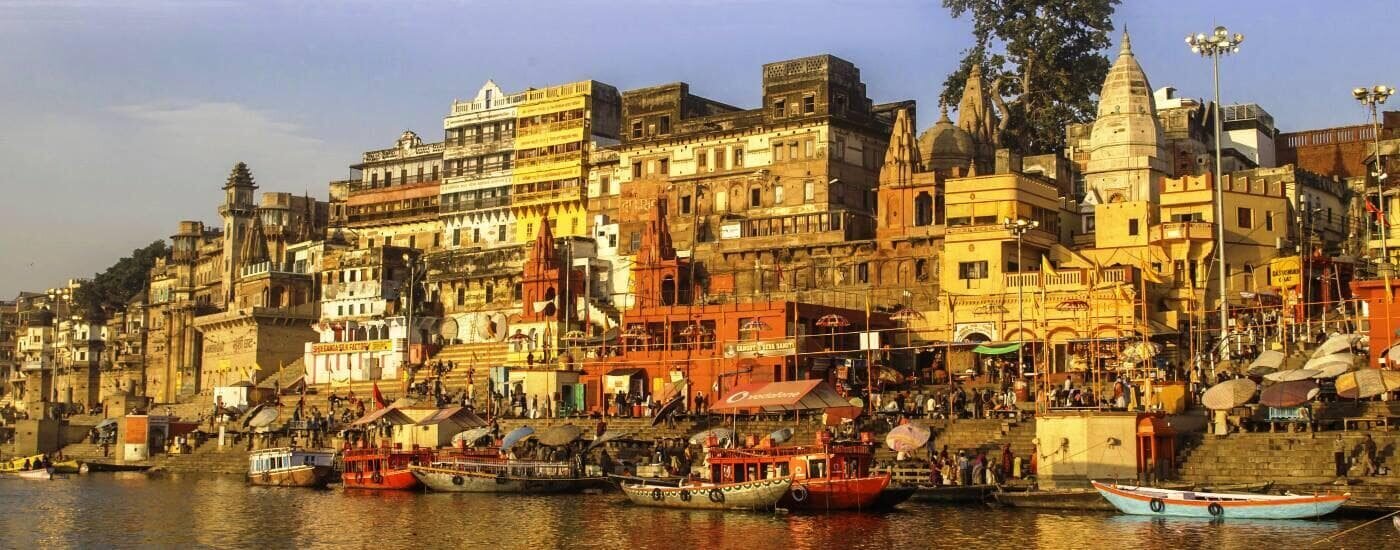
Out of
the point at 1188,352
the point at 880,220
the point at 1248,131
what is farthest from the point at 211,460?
the point at 1248,131

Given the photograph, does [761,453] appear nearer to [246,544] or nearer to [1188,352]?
[246,544]

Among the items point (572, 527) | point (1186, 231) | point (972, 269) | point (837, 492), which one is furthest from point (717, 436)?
point (1186, 231)

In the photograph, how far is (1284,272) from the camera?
187 ft

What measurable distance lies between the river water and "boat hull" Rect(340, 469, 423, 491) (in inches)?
29.3

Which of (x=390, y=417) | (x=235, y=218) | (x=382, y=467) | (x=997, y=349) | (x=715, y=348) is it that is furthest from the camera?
(x=235, y=218)

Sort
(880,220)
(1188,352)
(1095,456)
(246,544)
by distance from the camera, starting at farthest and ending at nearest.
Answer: (880,220), (1188,352), (1095,456), (246,544)

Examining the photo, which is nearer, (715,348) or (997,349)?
(997,349)

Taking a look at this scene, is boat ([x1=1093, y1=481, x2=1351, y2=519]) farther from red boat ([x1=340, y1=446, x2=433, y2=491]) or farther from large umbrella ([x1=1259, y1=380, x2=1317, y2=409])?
red boat ([x1=340, y1=446, x2=433, y2=491])

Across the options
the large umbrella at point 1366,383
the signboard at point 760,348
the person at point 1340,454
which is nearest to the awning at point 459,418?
the signboard at point 760,348

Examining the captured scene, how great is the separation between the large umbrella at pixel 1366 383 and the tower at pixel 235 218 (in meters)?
66.0

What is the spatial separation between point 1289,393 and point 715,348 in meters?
23.6

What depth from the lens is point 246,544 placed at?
3669cm

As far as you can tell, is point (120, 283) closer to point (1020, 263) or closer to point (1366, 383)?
point (1020, 263)

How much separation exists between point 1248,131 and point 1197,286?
16.5 m
